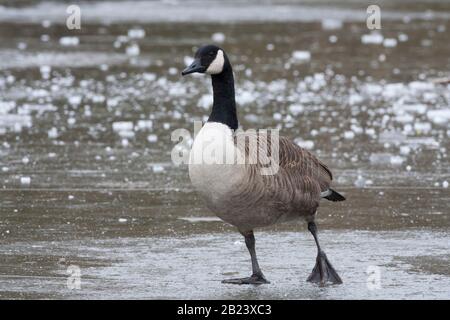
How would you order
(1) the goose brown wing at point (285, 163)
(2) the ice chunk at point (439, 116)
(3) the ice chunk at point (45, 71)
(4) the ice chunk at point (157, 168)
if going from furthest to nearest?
(3) the ice chunk at point (45, 71) → (2) the ice chunk at point (439, 116) → (4) the ice chunk at point (157, 168) → (1) the goose brown wing at point (285, 163)

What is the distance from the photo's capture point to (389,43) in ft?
70.9

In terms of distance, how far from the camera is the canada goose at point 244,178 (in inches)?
271

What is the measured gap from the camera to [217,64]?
285 inches

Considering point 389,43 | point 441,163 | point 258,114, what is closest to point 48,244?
point 441,163

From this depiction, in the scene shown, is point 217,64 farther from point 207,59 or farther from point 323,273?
point 323,273

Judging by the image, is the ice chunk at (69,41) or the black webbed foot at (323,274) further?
the ice chunk at (69,41)

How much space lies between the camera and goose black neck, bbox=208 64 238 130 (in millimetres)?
7105

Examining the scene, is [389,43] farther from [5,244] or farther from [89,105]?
[5,244]

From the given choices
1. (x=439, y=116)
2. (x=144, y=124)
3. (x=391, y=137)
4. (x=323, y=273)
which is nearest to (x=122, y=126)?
(x=144, y=124)

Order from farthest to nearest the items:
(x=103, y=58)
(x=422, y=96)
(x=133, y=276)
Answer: (x=103, y=58) < (x=422, y=96) < (x=133, y=276)

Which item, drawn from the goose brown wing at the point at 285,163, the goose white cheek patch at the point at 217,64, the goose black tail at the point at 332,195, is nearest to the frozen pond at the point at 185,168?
the goose black tail at the point at 332,195

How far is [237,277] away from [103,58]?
12821 mm

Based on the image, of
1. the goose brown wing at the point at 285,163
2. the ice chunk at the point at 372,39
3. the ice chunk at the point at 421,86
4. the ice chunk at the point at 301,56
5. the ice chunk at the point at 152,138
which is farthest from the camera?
the ice chunk at the point at 372,39

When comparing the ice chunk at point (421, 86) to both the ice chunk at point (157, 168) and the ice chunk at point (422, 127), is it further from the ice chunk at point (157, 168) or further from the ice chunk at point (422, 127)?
the ice chunk at point (157, 168)
